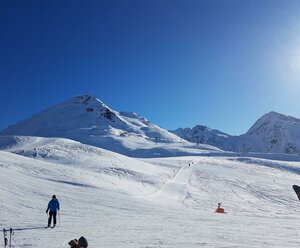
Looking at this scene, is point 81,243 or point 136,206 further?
point 136,206

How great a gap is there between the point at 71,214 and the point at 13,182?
30.8 feet

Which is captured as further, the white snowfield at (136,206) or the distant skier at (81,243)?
the white snowfield at (136,206)

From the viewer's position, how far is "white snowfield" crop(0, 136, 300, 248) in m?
15.9

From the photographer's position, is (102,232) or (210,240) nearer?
(210,240)

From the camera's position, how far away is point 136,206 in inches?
1053

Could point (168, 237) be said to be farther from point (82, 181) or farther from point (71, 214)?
point (82, 181)

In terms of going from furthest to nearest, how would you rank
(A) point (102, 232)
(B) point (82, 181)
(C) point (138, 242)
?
(B) point (82, 181) < (A) point (102, 232) < (C) point (138, 242)

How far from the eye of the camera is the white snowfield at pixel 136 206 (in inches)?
624

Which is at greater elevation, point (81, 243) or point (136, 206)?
point (81, 243)

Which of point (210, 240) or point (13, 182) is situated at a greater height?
point (13, 182)

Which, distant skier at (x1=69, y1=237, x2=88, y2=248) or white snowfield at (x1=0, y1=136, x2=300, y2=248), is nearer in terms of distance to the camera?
distant skier at (x1=69, y1=237, x2=88, y2=248)

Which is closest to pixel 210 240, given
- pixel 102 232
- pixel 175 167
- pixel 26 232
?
pixel 102 232

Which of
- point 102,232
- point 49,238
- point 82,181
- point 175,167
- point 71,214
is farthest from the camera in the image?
point 175,167

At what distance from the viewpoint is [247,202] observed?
1474 inches
